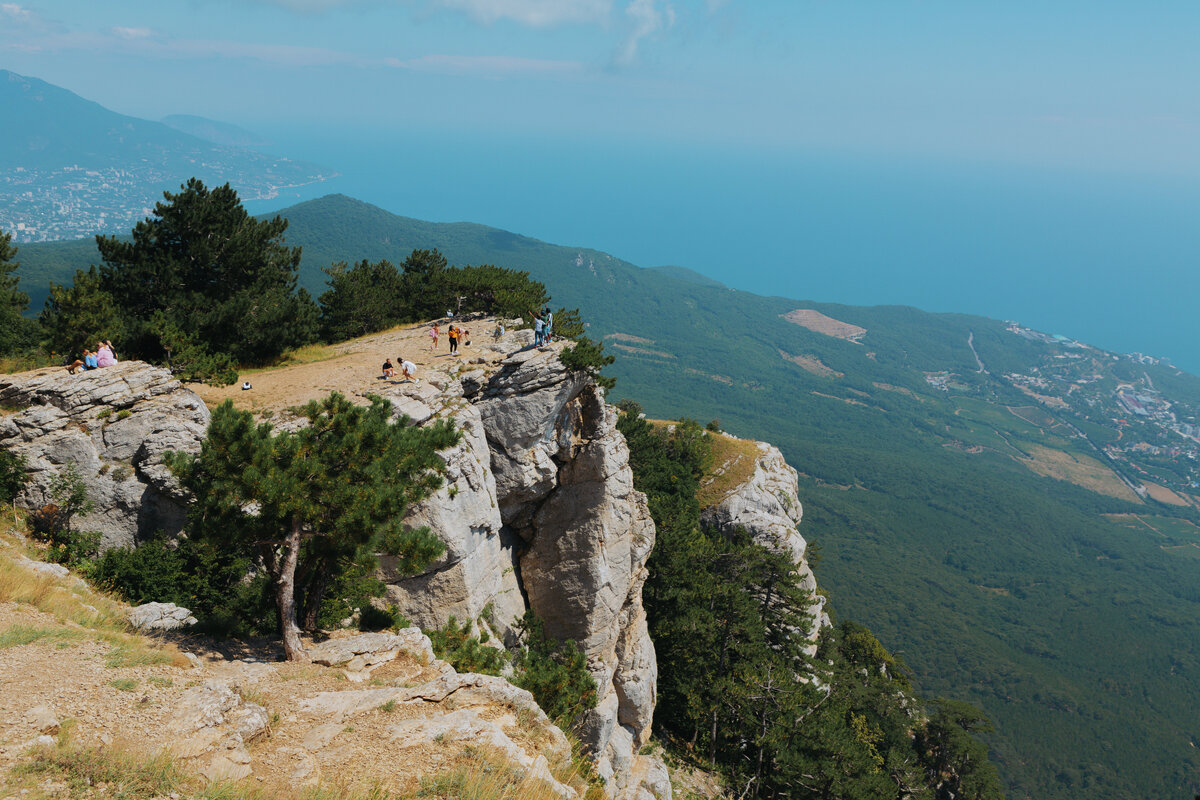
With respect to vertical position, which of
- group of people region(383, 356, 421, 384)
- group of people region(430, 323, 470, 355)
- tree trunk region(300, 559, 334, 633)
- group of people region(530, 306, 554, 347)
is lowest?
tree trunk region(300, 559, 334, 633)

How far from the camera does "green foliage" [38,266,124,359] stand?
20.9m

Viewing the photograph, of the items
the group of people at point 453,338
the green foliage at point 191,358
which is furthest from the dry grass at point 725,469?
the green foliage at point 191,358

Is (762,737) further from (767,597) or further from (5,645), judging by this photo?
(5,645)

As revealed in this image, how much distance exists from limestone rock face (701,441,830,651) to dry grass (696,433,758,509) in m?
0.48

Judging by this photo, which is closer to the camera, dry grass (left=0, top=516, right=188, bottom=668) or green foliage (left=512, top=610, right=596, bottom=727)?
dry grass (left=0, top=516, right=188, bottom=668)

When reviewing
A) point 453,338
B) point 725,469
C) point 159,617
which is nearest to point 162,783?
point 159,617

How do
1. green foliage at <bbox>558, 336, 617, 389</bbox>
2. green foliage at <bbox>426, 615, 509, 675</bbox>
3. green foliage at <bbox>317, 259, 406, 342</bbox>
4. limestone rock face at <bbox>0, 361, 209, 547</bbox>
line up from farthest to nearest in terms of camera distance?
green foliage at <bbox>317, 259, 406, 342</bbox> → green foliage at <bbox>558, 336, 617, 389</bbox> → green foliage at <bbox>426, 615, 509, 675</bbox> → limestone rock face at <bbox>0, 361, 209, 547</bbox>

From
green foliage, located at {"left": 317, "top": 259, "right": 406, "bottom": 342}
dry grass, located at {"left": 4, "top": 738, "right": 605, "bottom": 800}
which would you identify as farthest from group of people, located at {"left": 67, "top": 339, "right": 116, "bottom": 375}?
dry grass, located at {"left": 4, "top": 738, "right": 605, "bottom": 800}

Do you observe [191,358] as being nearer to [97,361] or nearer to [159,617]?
[97,361]

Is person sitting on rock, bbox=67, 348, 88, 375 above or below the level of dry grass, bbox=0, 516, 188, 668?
above

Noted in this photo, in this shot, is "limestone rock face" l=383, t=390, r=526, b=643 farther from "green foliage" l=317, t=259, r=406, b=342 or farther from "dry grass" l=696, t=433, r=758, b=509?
"dry grass" l=696, t=433, r=758, b=509

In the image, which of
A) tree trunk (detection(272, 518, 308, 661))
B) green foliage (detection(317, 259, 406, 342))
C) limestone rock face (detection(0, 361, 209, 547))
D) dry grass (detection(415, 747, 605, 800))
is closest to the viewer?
dry grass (detection(415, 747, 605, 800))

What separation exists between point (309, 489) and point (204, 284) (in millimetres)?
20534

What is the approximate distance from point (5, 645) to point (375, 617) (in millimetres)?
7900
